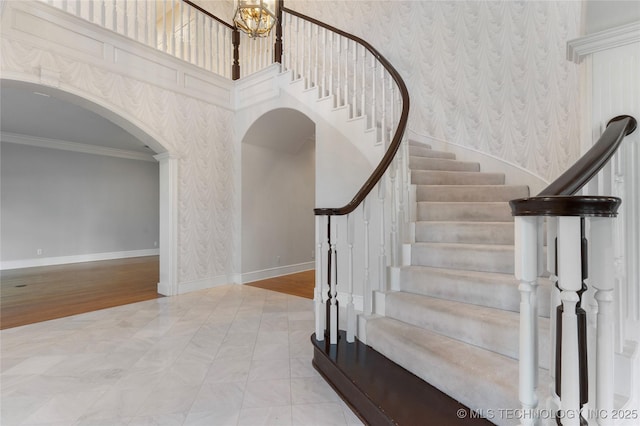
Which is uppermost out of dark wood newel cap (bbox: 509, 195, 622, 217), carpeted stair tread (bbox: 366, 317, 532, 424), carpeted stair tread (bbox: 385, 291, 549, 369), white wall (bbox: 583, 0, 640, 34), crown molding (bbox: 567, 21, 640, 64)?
white wall (bbox: 583, 0, 640, 34)

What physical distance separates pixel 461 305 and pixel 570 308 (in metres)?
1.17

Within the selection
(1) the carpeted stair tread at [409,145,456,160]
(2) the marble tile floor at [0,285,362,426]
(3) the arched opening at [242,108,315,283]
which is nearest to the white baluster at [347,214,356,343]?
(2) the marble tile floor at [0,285,362,426]

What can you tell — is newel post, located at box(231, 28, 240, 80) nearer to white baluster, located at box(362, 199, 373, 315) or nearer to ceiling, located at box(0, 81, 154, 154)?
ceiling, located at box(0, 81, 154, 154)

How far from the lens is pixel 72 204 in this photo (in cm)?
739

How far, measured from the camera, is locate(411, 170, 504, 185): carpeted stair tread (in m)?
3.11

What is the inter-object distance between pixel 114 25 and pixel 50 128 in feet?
12.4

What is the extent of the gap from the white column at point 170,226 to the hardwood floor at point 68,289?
0.28 metres

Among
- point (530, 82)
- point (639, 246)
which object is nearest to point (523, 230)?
point (639, 246)

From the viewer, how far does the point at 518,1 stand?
11.2 feet

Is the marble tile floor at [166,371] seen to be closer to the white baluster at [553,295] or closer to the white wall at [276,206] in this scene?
the white baluster at [553,295]

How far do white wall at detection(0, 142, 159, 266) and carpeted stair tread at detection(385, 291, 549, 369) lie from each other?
8162 millimetres

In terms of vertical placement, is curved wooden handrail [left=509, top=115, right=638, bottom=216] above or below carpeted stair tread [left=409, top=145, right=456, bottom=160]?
below

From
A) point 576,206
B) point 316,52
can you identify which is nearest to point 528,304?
point 576,206

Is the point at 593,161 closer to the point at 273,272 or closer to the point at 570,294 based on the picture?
the point at 570,294
